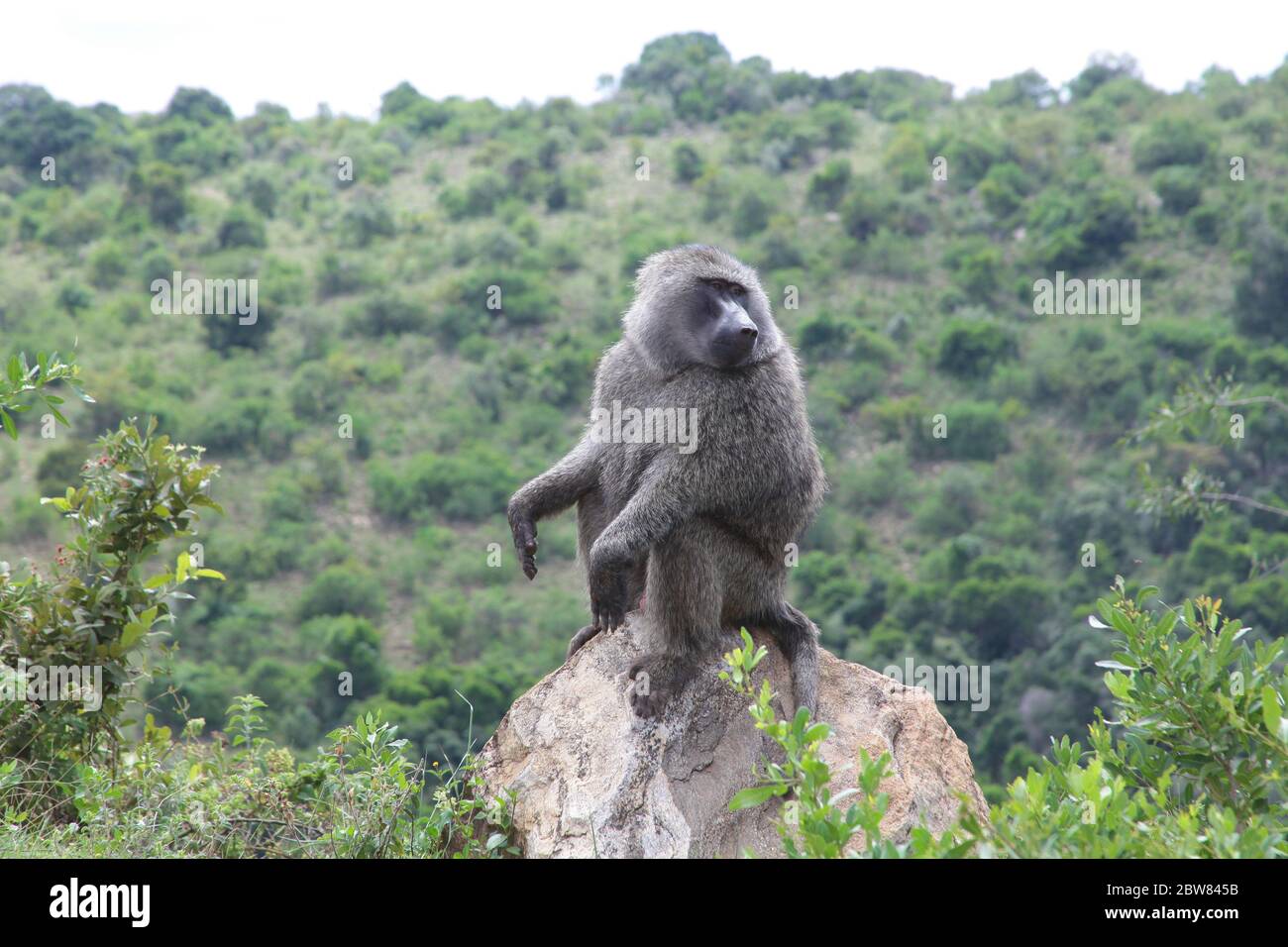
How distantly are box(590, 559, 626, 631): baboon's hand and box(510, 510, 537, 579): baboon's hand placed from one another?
44 cm

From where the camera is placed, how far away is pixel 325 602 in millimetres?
26328

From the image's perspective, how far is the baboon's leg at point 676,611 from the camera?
4.40 meters

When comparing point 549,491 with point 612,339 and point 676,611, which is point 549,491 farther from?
point 612,339

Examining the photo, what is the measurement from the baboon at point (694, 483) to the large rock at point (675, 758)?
0.39ft

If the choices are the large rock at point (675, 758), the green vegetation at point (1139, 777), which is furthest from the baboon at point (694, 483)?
the green vegetation at point (1139, 777)

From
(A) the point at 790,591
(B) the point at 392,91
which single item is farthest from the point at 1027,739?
(B) the point at 392,91

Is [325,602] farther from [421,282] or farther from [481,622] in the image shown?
[421,282]

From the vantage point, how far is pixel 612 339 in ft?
117

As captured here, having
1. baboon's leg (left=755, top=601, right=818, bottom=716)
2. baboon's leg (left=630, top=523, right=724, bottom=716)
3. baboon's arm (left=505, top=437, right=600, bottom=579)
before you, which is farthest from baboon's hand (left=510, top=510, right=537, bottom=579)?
baboon's leg (left=755, top=601, right=818, bottom=716)

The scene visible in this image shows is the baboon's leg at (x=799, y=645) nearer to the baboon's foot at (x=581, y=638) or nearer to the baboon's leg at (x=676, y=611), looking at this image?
the baboon's leg at (x=676, y=611)

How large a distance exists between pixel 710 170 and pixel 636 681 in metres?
39.5

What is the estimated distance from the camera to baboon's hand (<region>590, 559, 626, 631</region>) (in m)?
4.39

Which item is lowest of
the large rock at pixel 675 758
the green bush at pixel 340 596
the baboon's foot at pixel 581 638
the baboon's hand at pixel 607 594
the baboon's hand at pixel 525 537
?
the green bush at pixel 340 596

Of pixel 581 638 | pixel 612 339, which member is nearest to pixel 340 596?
pixel 612 339
